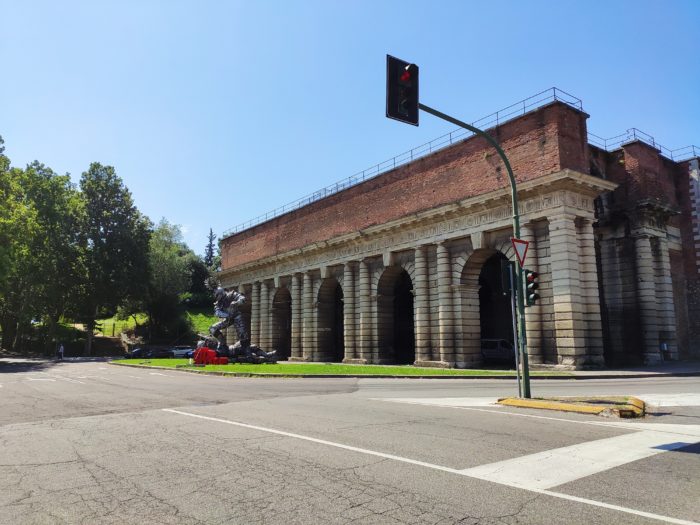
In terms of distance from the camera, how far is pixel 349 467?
587 centimetres

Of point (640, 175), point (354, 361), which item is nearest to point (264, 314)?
point (354, 361)

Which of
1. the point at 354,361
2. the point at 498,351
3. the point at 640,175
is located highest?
the point at 640,175

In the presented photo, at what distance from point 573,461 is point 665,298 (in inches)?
1112

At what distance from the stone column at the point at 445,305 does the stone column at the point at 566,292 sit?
661 centimetres

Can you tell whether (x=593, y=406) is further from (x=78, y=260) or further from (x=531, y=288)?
(x=78, y=260)

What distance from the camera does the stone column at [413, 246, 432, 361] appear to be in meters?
31.4

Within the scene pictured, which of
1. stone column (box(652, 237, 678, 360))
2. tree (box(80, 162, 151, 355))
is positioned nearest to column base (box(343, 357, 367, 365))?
stone column (box(652, 237, 678, 360))

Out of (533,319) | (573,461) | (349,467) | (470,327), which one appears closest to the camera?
(349,467)

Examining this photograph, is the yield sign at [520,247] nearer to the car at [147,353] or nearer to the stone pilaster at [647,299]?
the stone pilaster at [647,299]

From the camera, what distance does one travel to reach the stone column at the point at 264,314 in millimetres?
49844

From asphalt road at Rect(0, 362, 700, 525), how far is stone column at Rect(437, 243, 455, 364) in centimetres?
1899

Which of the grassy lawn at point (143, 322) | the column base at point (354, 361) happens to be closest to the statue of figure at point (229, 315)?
the column base at point (354, 361)

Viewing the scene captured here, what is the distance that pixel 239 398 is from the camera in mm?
13859

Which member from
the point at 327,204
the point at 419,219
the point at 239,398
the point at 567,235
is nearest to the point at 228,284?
the point at 327,204
